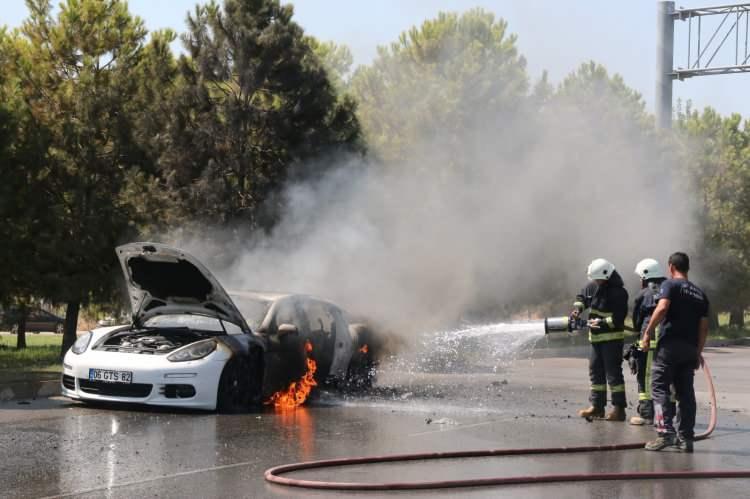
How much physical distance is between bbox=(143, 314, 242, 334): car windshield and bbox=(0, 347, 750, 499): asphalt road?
3.85ft

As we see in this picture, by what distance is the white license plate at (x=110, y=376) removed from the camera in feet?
36.2

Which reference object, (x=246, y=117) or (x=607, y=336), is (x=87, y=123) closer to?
(x=246, y=117)

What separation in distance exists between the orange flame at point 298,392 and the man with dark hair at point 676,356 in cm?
436

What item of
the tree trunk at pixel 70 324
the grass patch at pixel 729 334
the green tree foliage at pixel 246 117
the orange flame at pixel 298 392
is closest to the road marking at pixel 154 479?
the orange flame at pixel 298 392

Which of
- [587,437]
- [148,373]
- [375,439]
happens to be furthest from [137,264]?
[587,437]

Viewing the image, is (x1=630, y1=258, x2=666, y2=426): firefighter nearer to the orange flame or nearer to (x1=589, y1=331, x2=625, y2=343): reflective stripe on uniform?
(x1=589, y1=331, x2=625, y2=343): reflective stripe on uniform

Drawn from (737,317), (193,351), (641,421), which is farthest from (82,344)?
(737,317)

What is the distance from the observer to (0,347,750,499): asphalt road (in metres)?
7.22

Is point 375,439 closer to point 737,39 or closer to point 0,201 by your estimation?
point 0,201

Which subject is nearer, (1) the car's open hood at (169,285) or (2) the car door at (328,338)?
(1) the car's open hood at (169,285)

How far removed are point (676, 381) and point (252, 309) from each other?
5.19 meters

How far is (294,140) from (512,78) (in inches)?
297

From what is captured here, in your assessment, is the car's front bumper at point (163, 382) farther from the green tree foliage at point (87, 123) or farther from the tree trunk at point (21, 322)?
the tree trunk at point (21, 322)

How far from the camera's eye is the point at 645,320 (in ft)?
36.0
